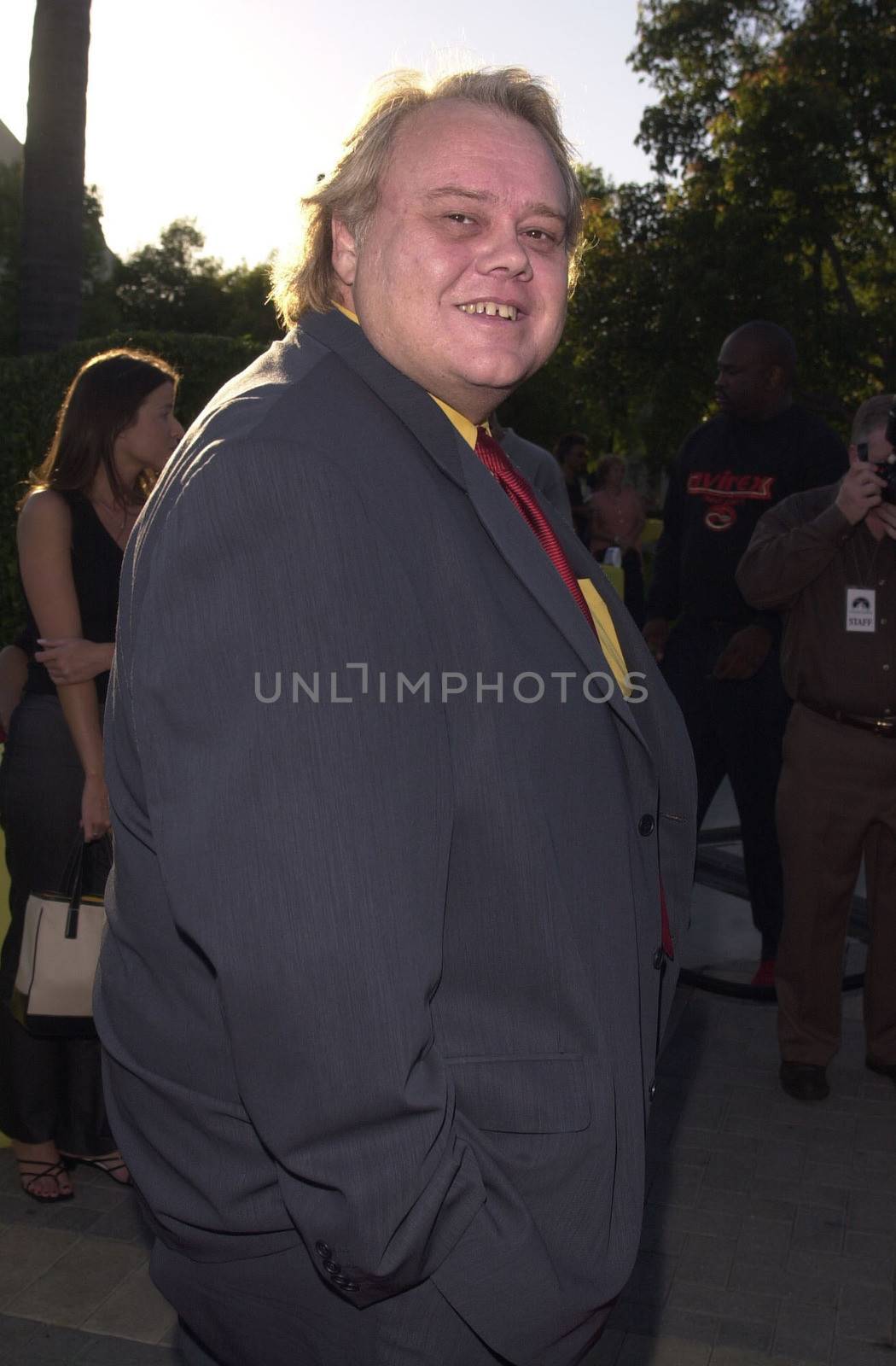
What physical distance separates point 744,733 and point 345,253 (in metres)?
3.77

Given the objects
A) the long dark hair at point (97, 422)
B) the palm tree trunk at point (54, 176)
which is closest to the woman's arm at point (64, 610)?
the long dark hair at point (97, 422)

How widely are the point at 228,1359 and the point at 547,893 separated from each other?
26.1 inches

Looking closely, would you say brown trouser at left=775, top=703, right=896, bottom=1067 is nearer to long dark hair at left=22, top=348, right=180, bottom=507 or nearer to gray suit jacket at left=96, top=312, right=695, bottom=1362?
long dark hair at left=22, top=348, right=180, bottom=507

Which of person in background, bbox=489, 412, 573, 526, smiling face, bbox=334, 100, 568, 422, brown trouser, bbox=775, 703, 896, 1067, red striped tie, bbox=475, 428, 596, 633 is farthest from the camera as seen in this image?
brown trouser, bbox=775, 703, 896, 1067

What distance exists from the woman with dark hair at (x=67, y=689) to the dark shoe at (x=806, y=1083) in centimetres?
215

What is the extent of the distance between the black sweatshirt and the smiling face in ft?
11.9

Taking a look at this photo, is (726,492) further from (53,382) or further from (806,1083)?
(53,382)

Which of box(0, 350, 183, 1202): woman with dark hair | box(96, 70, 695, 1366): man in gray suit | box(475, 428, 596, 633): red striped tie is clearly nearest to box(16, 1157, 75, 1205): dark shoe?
box(0, 350, 183, 1202): woman with dark hair

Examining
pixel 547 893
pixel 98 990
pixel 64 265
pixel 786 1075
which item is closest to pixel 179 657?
pixel 547 893

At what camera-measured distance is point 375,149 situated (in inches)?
66.2

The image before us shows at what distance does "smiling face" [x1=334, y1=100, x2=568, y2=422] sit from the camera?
162 centimetres

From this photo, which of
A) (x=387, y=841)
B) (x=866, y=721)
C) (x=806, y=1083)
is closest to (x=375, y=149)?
(x=387, y=841)

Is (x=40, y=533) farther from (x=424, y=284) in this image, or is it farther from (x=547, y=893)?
(x=547, y=893)

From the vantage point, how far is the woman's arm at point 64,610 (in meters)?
3.69
